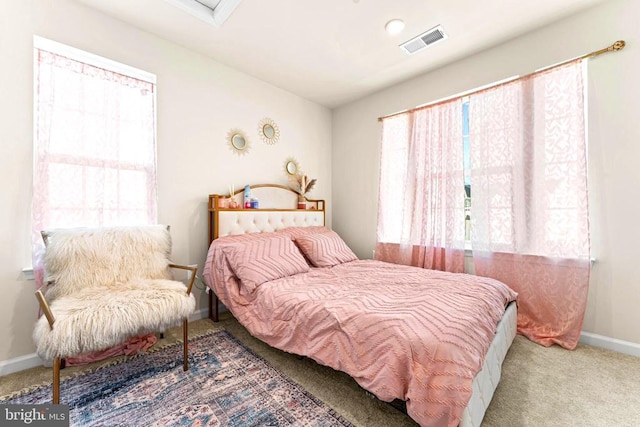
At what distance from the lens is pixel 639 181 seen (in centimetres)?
199

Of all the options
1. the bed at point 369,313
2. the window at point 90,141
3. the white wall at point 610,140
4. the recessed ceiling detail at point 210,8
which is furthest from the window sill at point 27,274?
the white wall at point 610,140

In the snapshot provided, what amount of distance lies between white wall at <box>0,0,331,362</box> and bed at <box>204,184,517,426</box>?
1.21 feet

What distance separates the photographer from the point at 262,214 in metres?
3.06

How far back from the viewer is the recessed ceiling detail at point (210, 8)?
82.7 inches

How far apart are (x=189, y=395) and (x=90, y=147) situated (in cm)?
203

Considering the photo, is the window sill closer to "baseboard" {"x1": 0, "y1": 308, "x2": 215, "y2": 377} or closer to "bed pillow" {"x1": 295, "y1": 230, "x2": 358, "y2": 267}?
"baseboard" {"x1": 0, "y1": 308, "x2": 215, "y2": 377}

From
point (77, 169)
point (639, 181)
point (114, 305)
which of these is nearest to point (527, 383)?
point (639, 181)

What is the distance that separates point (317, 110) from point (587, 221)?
10.7ft

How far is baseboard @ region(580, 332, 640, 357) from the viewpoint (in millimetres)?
2016

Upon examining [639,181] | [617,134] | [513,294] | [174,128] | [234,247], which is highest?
[174,128]

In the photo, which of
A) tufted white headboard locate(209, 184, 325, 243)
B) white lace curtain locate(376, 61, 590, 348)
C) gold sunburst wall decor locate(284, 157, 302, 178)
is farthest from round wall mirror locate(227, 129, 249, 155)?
white lace curtain locate(376, 61, 590, 348)

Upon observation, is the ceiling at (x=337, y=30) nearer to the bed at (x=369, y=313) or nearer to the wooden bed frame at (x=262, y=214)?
the wooden bed frame at (x=262, y=214)

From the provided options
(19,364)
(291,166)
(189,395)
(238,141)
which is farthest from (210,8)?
(19,364)

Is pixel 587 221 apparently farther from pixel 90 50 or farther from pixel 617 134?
pixel 90 50
